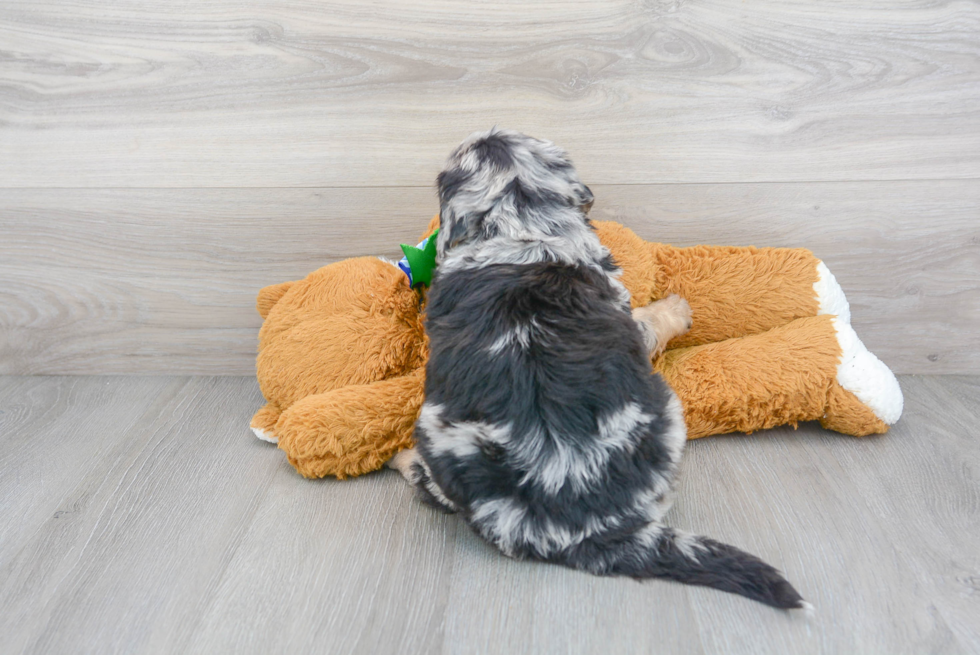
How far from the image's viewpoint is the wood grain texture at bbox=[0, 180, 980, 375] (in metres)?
2.21

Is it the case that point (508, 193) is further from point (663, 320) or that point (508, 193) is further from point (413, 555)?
point (413, 555)

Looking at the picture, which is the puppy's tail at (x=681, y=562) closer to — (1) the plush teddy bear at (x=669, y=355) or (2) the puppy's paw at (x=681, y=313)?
(1) the plush teddy bear at (x=669, y=355)

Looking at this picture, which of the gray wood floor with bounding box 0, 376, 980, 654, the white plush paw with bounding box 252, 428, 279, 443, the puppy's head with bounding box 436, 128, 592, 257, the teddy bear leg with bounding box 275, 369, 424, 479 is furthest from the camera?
the white plush paw with bounding box 252, 428, 279, 443

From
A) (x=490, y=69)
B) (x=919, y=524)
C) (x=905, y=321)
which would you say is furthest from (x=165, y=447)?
(x=905, y=321)

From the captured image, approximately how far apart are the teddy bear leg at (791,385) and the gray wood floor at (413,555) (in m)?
0.08

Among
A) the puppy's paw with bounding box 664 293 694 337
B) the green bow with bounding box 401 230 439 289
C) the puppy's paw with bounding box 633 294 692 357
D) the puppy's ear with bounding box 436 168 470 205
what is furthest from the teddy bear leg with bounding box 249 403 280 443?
the puppy's paw with bounding box 664 293 694 337

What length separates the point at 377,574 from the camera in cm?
153

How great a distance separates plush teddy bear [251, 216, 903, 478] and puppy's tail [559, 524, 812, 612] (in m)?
0.56

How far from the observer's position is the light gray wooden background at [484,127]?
208 cm

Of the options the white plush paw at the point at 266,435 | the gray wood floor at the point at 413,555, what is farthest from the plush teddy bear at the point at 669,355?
the gray wood floor at the point at 413,555

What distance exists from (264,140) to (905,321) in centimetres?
220

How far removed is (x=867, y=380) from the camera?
1931 millimetres

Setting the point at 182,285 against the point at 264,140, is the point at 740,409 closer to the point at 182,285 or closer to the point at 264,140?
the point at 264,140

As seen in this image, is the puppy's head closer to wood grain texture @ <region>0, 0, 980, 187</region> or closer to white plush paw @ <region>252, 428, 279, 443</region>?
wood grain texture @ <region>0, 0, 980, 187</region>
